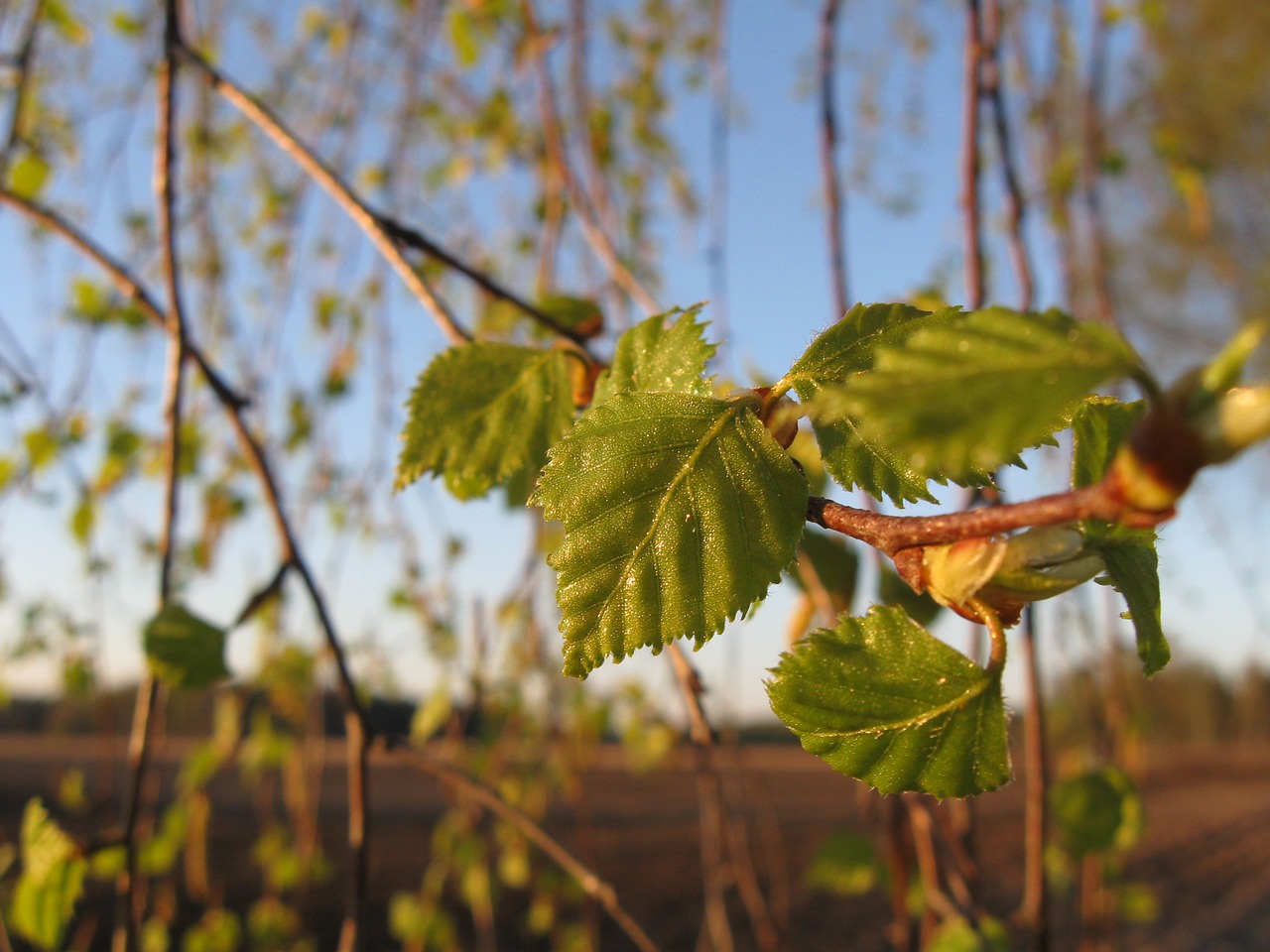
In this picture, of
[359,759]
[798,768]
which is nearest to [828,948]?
[359,759]

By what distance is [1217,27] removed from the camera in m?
4.92

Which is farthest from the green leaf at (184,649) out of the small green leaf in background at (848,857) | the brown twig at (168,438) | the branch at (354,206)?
the small green leaf in background at (848,857)

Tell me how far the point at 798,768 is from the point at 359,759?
697 centimetres

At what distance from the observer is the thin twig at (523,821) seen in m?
0.43

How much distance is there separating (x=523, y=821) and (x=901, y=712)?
265 mm

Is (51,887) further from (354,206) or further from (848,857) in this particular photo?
(848,857)

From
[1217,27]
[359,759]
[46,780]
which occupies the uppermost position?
[1217,27]

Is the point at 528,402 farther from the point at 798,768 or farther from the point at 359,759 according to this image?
the point at 798,768

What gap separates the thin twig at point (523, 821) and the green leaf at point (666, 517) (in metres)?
0.25

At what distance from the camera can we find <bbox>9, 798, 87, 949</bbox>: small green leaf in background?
0.45 m

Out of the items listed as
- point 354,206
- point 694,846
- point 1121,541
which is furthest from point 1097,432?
point 694,846

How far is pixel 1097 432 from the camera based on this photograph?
0.67ft

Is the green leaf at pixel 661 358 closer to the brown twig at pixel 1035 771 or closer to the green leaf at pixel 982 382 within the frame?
the green leaf at pixel 982 382

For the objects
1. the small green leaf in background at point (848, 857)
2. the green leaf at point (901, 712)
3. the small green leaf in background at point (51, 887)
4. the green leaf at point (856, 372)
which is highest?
the green leaf at point (856, 372)
